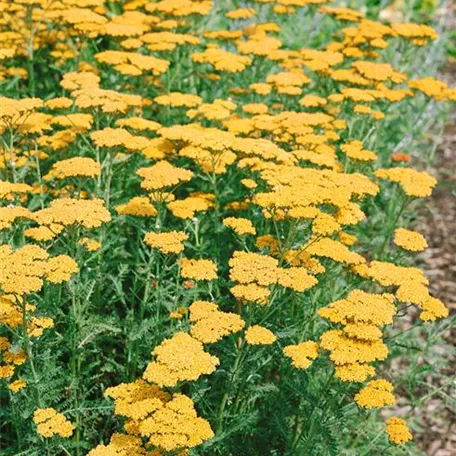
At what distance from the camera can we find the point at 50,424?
3.29m

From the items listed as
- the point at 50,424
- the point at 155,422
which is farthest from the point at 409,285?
the point at 50,424

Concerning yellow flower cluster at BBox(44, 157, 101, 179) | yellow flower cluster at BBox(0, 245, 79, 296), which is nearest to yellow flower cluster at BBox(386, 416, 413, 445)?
yellow flower cluster at BBox(0, 245, 79, 296)

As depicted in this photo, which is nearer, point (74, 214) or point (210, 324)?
point (210, 324)

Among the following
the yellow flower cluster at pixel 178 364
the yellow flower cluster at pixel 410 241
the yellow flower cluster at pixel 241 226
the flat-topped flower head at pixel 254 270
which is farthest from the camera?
the yellow flower cluster at pixel 410 241

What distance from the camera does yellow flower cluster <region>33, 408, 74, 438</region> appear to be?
3.26m

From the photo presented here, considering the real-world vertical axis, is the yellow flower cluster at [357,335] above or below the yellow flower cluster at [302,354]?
above

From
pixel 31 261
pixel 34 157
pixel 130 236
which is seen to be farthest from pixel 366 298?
pixel 34 157

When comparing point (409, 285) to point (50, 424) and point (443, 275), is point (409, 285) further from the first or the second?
point (443, 275)

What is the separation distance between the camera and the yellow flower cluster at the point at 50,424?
3.26 m

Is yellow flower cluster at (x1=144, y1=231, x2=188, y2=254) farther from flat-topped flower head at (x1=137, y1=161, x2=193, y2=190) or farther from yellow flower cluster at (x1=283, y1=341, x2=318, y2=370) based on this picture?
yellow flower cluster at (x1=283, y1=341, x2=318, y2=370)

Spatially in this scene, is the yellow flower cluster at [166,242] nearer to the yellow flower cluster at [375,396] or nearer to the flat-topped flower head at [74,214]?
the flat-topped flower head at [74,214]

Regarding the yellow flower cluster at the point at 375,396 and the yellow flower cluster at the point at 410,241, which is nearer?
the yellow flower cluster at the point at 375,396

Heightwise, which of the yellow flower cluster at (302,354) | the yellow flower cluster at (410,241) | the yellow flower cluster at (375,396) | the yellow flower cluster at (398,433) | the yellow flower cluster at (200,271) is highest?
the yellow flower cluster at (410,241)

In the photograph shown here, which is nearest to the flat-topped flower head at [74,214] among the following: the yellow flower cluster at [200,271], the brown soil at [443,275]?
the yellow flower cluster at [200,271]
